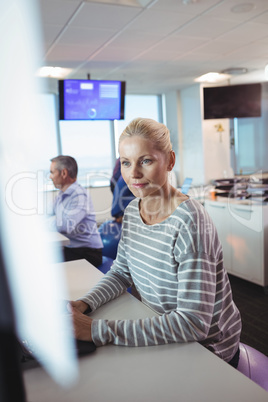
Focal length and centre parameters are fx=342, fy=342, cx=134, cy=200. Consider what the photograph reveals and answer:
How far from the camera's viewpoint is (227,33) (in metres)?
3.74

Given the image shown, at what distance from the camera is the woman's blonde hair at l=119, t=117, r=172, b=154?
1.08 metres

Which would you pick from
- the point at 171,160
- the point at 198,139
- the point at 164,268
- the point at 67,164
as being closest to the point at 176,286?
the point at 164,268

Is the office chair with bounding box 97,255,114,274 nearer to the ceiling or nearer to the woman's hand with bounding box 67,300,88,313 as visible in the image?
the woman's hand with bounding box 67,300,88,313

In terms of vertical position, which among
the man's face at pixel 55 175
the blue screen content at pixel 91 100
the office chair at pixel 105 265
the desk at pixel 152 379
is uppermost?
the blue screen content at pixel 91 100

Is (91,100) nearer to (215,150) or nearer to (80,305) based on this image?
(215,150)

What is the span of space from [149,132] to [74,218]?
5.68 feet

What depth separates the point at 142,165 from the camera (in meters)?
1.10

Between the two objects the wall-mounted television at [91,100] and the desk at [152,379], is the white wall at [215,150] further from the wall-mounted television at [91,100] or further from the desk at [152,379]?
the desk at [152,379]

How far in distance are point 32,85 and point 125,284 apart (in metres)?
1.03

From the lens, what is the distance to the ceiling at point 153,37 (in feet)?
9.75

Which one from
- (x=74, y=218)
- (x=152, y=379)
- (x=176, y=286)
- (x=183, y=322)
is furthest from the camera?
(x=74, y=218)

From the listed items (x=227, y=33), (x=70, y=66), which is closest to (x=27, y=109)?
(x=227, y=33)

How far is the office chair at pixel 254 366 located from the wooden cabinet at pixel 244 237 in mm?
2020

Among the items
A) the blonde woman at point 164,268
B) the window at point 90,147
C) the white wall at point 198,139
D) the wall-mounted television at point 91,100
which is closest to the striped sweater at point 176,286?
the blonde woman at point 164,268
